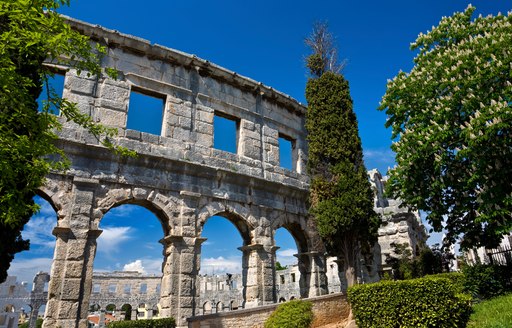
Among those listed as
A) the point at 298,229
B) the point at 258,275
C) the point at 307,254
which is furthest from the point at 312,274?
the point at 258,275

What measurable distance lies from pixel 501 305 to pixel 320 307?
171 inches

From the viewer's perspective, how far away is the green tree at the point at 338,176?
39.3 feet

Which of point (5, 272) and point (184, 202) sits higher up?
point (184, 202)

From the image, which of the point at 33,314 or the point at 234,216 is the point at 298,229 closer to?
the point at 234,216

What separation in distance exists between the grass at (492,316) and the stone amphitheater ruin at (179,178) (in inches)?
237

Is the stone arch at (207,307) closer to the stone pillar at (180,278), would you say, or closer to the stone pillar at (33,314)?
the stone pillar at (33,314)

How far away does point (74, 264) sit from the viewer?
9359 millimetres

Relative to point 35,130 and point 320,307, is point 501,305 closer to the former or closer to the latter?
point 320,307

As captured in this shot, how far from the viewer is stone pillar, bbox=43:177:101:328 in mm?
8898

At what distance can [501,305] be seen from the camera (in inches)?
345

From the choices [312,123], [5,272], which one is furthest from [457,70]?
[5,272]

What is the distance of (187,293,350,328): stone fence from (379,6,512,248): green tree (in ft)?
14.4

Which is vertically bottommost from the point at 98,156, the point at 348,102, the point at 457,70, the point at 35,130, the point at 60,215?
the point at 60,215

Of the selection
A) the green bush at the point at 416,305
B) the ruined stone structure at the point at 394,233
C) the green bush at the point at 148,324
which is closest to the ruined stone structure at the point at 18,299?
the green bush at the point at 148,324
